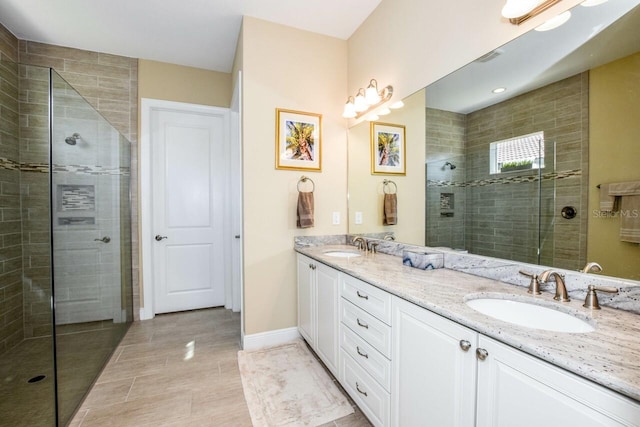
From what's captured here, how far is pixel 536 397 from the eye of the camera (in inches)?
28.8

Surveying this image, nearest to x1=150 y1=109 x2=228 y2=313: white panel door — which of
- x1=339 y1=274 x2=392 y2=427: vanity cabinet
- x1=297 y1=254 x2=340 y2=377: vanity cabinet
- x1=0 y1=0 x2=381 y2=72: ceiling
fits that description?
x1=0 y1=0 x2=381 y2=72: ceiling

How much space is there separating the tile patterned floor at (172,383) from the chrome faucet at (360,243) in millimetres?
1130

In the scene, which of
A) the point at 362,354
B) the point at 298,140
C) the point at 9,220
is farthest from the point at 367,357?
the point at 9,220

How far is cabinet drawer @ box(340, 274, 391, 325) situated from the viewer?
1.31 m

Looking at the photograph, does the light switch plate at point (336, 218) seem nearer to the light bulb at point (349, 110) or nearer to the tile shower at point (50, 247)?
the light bulb at point (349, 110)

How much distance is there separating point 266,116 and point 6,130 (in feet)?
5.87

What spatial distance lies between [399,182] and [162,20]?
2.37 meters

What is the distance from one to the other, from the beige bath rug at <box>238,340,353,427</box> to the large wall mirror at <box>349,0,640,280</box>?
46.7 inches

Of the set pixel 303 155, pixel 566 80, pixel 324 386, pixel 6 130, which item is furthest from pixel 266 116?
pixel 324 386

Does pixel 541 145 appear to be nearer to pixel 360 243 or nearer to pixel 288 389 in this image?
pixel 360 243

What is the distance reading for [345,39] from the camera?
2680 millimetres

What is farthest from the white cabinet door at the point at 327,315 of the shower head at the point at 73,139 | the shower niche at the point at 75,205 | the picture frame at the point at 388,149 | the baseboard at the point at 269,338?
the shower head at the point at 73,139

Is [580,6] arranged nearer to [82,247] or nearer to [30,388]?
[82,247]

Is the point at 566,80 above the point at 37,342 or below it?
above
